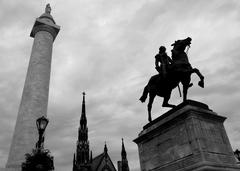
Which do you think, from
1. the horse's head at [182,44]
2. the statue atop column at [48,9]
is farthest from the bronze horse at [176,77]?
the statue atop column at [48,9]

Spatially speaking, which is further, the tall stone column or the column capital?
the column capital

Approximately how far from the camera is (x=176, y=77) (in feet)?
29.7

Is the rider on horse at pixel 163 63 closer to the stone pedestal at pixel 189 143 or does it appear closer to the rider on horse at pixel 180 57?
the rider on horse at pixel 180 57

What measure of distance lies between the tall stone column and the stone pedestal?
653 inches

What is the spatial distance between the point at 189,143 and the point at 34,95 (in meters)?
21.0

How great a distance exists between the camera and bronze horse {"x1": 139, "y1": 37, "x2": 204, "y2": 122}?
8.73 metres

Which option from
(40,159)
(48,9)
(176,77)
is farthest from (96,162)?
(176,77)

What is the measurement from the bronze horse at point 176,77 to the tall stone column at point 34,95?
16.2m

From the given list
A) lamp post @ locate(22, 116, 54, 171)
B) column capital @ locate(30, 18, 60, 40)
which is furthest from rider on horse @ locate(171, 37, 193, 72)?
column capital @ locate(30, 18, 60, 40)

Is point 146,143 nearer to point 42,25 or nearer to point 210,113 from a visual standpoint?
point 210,113

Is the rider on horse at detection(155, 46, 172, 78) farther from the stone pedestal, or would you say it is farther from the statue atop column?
the statue atop column

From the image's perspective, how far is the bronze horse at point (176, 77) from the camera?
28.7 feet

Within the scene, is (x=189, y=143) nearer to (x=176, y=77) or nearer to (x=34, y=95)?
(x=176, y=77)

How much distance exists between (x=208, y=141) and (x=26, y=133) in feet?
64.4
